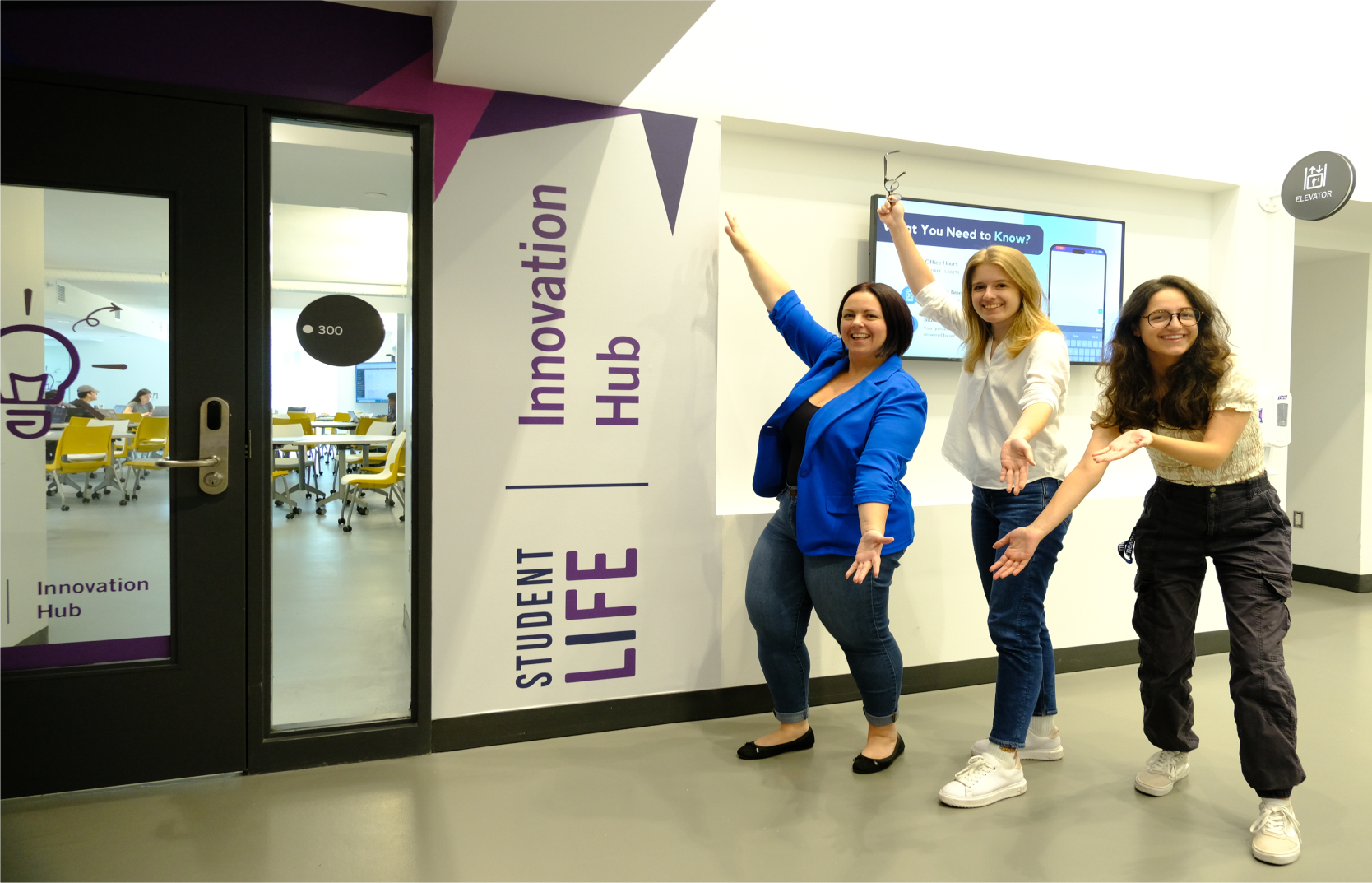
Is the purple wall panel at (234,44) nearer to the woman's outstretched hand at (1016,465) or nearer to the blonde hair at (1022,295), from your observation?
the blonde hair at (1022,295)

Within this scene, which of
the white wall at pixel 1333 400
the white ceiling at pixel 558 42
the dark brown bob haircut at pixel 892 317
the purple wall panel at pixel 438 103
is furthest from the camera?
the white wall at pixel 1333 400

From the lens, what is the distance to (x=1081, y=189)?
3.85m

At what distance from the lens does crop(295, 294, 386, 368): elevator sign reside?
2602mm

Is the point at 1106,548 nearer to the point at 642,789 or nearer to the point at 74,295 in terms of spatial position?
the point at 642,789

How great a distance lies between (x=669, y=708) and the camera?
303 centimetres

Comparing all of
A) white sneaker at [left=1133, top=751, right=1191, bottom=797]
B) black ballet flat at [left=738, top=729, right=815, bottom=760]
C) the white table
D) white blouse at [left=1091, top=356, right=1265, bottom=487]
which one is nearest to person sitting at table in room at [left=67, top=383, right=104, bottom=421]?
the white table

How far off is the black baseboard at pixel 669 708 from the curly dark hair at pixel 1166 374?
1.46m

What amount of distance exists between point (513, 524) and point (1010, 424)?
165 cm

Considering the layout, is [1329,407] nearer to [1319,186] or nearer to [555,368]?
[1319,186]

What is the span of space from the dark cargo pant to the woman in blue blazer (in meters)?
0.72

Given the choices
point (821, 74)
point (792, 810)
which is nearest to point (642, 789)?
point (792, 810)

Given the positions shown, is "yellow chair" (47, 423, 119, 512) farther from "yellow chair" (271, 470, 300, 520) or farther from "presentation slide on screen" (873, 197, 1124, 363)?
"presentation slide on screen" (873, 197, 1124, 363)

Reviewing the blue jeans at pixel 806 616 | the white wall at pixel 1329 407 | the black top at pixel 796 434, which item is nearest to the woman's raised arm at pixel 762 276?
the black top at pixel 796 434

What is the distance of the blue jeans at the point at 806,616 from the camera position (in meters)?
2.52
